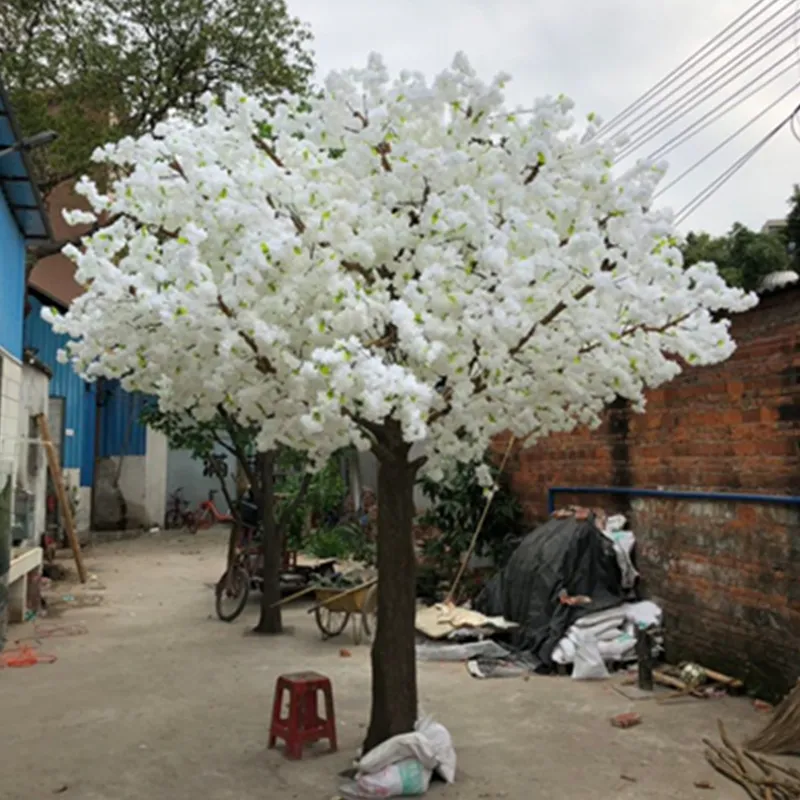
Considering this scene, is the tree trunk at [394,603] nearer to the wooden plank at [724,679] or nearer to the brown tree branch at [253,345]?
the brown tree branch at [253,345]

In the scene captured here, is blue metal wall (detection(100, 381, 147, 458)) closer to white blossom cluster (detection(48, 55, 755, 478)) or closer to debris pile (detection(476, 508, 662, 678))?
debris pile (detection(476, 508, 662, 678))

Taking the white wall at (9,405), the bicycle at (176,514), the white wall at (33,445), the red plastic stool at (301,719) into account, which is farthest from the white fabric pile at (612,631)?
the bicycle at (176,514)

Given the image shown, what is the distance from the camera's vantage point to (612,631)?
7.43 metres

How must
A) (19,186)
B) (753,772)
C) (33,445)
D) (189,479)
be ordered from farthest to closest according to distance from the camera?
1. (189,479)
2. (33,445)
3. (19,186)
4. (753,772)

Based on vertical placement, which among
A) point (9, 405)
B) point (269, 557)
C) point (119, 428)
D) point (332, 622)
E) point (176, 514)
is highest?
point (119, 428)

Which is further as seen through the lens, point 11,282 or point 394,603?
point 11,282

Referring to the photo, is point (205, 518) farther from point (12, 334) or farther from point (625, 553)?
point (625, 553)

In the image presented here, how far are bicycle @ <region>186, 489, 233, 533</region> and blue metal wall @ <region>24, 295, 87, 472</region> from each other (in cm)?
307

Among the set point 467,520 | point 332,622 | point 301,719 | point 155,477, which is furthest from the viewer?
point 155,477

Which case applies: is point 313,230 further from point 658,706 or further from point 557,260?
point 658,706

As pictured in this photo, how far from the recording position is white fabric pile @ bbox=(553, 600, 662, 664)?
7246 mm

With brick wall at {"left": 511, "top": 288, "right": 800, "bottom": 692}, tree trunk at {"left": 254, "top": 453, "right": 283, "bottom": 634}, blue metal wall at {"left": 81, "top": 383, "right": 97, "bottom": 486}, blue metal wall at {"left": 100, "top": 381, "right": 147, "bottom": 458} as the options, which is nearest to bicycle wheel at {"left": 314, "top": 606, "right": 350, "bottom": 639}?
tree trunk at {"left": 254, "top": 453, "right": 283, "bottom": 634}

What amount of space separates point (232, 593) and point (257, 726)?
4249 mm

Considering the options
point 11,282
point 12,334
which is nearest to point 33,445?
point 12,334
